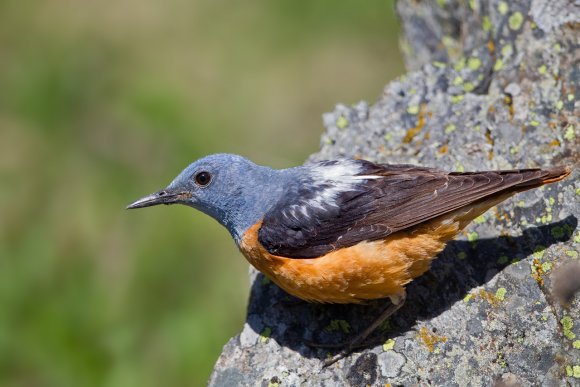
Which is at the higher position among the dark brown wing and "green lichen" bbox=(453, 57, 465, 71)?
"green lichen" bbox=(453, 57, 465, 71)

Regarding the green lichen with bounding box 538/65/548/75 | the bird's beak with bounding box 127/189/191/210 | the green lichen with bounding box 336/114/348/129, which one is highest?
the green lichen with bounding box 336/114/348/129

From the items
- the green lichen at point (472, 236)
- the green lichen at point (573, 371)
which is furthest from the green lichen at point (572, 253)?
the green lichen at point (573, 371)

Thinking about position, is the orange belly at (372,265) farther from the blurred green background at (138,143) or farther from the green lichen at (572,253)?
the blurred green background at (138,143)

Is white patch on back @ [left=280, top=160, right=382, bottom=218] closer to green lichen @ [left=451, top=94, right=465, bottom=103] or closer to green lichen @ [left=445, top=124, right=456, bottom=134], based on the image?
green lichen @ [left=445, top=124, right=456, bottom=134]

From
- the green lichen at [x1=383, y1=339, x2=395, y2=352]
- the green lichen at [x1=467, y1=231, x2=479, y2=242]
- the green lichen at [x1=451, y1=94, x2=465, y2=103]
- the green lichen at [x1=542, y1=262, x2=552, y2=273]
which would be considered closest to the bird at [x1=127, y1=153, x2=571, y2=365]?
the green lichen at [x1=383, y1=339, x2=395, y2=352]

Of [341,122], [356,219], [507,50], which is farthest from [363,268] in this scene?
[507,50]
